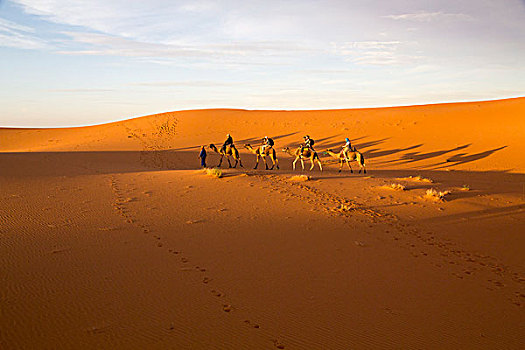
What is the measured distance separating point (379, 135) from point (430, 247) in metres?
31.8

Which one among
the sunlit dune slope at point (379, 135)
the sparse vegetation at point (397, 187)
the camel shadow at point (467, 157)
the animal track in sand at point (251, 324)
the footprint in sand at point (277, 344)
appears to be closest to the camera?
the footprint in sand at point (277, 344)

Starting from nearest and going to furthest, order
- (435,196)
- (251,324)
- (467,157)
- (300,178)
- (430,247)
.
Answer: (251,324) → (430,247) → (435,196) → (300,178) → (467,157)

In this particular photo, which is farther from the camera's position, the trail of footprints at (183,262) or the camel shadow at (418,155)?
the camel shadow at (418,155)

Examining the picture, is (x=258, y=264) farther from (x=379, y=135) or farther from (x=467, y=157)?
(x=379, y=135)

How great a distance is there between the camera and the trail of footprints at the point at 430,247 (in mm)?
5668

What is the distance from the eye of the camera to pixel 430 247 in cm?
730

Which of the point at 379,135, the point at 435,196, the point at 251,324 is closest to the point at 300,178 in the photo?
the point at 435,196

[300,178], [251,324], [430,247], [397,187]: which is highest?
[300,178]

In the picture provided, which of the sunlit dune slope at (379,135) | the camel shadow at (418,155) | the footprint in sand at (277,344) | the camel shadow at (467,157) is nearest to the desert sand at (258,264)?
the footprint in sand at (277,344)

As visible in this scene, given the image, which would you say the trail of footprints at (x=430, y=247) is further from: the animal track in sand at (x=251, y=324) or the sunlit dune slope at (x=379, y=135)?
the sunlit dune slope at (x=379, y=135)

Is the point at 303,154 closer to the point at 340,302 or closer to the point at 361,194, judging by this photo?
the point at 361,194

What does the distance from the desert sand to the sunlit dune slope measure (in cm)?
1333

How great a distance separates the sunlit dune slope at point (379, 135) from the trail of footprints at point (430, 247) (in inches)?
618

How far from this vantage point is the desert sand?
13.3 feet
